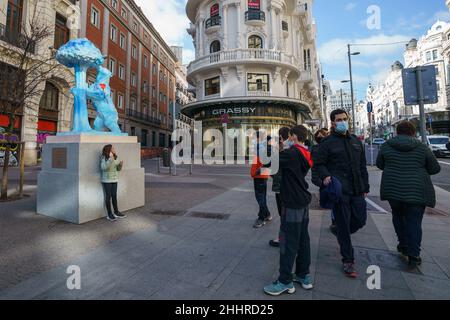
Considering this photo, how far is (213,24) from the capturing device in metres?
25.1

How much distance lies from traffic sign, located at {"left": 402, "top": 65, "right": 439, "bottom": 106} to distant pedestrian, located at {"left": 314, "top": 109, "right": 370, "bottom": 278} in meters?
2.79

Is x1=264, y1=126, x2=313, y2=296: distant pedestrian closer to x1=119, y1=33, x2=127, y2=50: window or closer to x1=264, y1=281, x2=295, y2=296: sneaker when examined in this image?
x1=264, y1=281, x2=295, y2=296: sneaker

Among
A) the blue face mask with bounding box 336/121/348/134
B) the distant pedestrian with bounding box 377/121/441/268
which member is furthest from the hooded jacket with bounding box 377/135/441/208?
the blue face mask with bounding box 336/121/348/134

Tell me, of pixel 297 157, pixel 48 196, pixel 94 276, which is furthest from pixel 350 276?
pixel 48 196

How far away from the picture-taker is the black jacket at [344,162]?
294 cm

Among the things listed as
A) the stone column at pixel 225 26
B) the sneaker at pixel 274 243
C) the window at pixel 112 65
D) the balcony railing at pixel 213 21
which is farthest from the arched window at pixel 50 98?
the sneaker at pixel 274 243

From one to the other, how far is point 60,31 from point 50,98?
261 inches

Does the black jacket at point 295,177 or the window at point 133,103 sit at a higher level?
the window at point 133,103

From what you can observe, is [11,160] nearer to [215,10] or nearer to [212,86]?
[212,86]

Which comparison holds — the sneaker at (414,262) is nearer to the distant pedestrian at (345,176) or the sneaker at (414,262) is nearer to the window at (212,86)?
the distant pedestrian at (345,176)

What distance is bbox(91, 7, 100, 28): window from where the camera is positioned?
26078 millimetres

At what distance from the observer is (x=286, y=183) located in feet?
8.54

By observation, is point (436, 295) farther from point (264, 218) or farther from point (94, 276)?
point (94, 276)

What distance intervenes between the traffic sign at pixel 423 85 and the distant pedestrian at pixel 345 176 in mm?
2785
